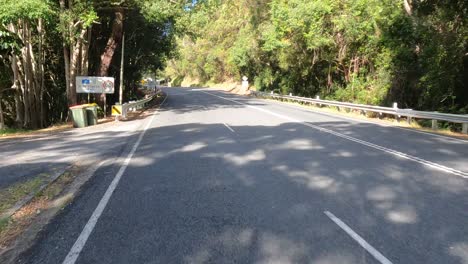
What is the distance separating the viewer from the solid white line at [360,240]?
447 cm

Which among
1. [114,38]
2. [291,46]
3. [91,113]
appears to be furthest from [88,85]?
[291,46]

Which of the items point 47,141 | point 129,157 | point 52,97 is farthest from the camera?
point 52,97

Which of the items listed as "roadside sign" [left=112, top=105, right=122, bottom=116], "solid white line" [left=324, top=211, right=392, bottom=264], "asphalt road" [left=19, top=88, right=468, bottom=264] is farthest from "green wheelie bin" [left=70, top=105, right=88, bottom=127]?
"solid white line" [left=324, top=211, right=392, bottom=264]

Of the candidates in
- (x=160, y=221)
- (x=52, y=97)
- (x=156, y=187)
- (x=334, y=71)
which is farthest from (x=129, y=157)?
(x=334, y=71)

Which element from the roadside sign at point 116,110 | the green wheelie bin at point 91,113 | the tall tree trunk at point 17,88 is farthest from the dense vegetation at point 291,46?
the green wheelie bin at point 91,113

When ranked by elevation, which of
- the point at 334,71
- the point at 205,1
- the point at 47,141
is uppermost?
the point at 205,1

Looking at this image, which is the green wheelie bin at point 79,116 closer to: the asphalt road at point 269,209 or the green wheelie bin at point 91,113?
the green wheelie bin at point 91,113

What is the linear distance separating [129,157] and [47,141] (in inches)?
198

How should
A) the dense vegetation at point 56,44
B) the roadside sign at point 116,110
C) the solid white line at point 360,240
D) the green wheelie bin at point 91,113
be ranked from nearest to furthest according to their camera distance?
the solid white line at point 360,240 → the green wheelie bin at point 91,113 → the dense vegetation at point 56,44 → the roadside sign at point 116,110

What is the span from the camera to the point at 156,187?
294 inches

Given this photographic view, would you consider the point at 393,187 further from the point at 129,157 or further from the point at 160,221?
the point at 129,157

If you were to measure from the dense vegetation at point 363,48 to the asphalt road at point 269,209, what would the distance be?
12344mm

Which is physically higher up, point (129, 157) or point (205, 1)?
point (205, 1)

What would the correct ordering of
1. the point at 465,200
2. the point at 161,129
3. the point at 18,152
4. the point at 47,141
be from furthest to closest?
the point at 161,129 < the point at 47,141 < the point at 18,152 < the point at 465,200
